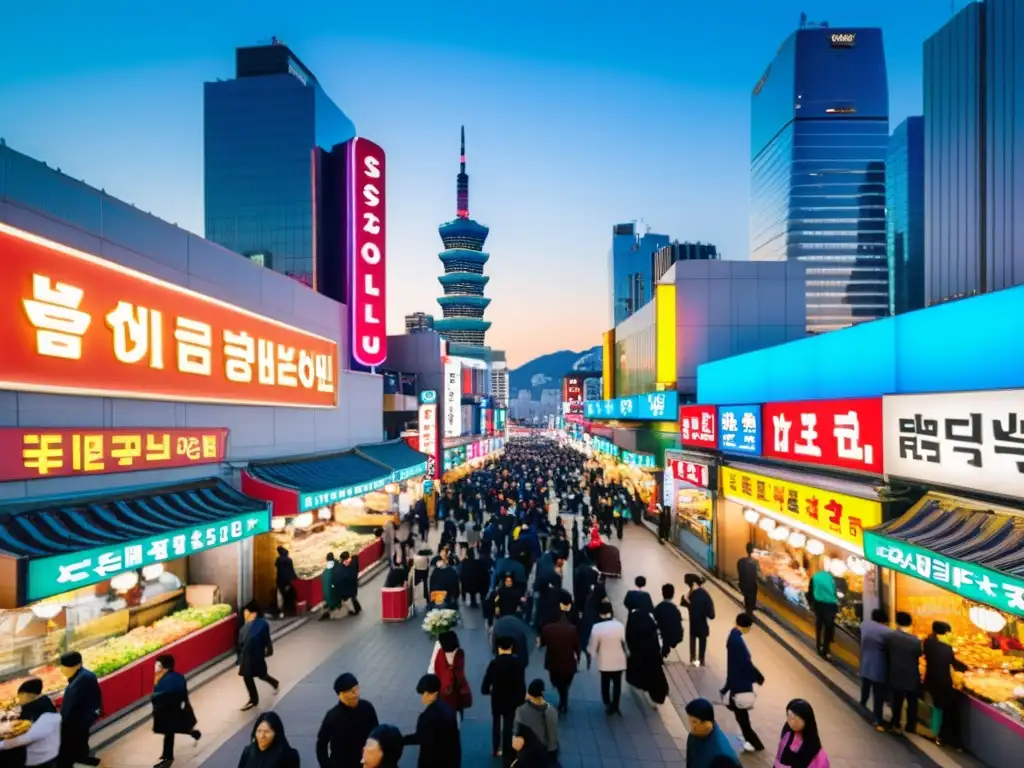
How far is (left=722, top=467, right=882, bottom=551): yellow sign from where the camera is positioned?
9906 mm

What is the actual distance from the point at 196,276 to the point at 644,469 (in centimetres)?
2314

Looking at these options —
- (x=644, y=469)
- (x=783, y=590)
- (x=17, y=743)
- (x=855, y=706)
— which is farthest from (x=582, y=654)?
(x=644, y=469)

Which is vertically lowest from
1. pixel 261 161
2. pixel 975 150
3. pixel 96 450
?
pixel 96 450

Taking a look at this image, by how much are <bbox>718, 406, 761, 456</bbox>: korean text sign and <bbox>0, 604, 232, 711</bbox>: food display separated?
1167 centimetres

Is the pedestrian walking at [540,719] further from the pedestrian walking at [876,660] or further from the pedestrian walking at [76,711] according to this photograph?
the pedestrian walking at [76,711]

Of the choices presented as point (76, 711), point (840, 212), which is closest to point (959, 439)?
point (76, 711)

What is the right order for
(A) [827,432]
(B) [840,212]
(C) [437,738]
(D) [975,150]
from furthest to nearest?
1. (B) [840,212]
2. (D) [975,150]
3. (A) [827,432]
4. (C) [437,738]

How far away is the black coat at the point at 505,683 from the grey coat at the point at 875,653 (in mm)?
4701

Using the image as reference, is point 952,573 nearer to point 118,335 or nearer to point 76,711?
point 76,711

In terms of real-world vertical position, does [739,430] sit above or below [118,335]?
below

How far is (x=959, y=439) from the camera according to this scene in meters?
7.48

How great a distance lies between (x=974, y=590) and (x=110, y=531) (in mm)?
10155

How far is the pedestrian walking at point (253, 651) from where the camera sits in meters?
8.82

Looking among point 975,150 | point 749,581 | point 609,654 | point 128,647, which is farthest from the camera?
point 975,150
